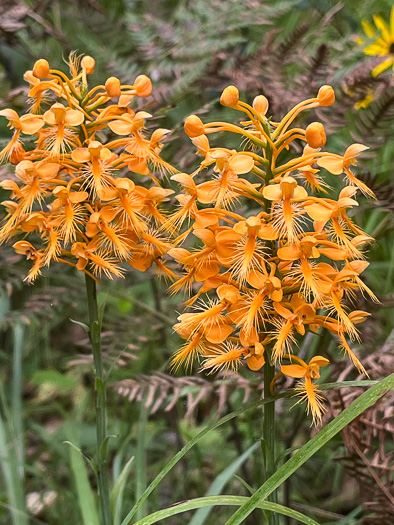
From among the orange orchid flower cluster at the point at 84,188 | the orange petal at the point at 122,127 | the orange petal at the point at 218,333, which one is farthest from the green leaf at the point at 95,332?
the orange petal at the point at 122,127

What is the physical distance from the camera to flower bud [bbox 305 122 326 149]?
1192 millimetres

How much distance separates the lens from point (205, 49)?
8.71ft

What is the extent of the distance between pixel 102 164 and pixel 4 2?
1527mm

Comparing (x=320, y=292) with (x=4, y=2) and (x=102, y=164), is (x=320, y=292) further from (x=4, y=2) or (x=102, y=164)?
(x=4, y=2)

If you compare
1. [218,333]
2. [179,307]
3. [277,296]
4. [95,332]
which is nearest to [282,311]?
[277,296]

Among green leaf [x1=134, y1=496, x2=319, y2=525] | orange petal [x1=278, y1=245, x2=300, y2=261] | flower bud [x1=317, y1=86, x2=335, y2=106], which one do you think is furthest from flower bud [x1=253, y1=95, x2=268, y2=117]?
green leaf [x1=134, y1=496, x2=319, y2=525]

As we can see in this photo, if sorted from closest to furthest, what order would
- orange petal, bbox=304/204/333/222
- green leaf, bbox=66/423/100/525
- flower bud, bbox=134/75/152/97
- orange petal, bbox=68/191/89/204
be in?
orange petal, bbox=304/204/333/222 < orange petal, bbox=68/191/89/204 < flower bud, bbox=134/75/152/97 < green leaf, bbox=66/423/100/525

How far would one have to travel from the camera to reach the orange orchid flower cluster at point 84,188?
140cm

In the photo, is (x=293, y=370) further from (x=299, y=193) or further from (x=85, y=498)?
(x=85, y=498)

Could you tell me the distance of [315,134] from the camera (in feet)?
3.92

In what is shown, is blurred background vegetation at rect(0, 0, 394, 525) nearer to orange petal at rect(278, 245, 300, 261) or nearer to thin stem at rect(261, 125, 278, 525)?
thin stem at rect(261, 125, 278, 525)

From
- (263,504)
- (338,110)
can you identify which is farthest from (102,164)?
(338,110)

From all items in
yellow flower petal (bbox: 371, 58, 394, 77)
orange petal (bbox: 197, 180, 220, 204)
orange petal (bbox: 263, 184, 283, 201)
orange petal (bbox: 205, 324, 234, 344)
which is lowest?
orange petal (bbox: 205, 324, 234, 344)

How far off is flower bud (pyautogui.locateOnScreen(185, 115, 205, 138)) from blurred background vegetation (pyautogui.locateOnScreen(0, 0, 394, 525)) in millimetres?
438
